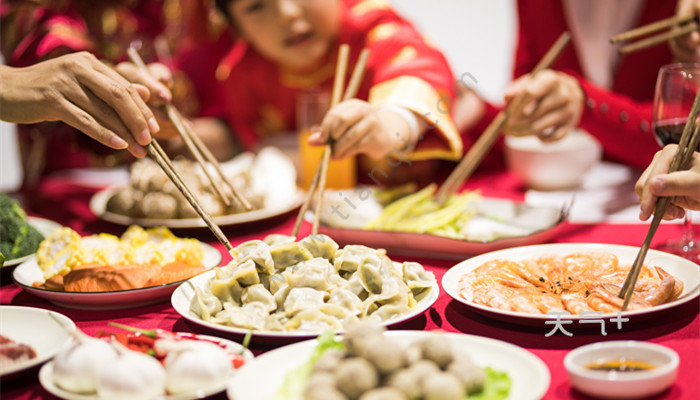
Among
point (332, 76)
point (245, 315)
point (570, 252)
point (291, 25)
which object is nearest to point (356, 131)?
point (570, 252)

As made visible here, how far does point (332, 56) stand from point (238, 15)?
44 centimetres

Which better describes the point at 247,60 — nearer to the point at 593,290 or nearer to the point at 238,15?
the point at 238,15

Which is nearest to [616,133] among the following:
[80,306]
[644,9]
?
[644,9]

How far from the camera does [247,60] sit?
3.09 m

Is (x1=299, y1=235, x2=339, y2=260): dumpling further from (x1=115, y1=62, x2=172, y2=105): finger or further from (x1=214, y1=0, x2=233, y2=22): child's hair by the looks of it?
(x1=214, y1=0, x2=233, y2=22): child's hair

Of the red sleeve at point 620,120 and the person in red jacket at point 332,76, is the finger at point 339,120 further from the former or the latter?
the red sleeve at point 620,120

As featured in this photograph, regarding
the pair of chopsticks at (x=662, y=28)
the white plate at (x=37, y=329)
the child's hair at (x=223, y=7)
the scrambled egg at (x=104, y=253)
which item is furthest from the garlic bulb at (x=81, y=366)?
the child's hair at (x=223, y=7)

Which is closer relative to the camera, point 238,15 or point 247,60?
point 238,15

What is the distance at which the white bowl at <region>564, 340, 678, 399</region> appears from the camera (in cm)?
81

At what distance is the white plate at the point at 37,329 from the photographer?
1.04m

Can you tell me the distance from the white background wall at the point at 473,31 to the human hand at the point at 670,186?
9.02ft

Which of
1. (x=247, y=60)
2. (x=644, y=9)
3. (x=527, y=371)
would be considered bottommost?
(x=527, y=371)

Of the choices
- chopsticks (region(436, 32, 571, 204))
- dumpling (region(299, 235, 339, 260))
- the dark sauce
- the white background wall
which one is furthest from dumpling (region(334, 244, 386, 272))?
the white background wall

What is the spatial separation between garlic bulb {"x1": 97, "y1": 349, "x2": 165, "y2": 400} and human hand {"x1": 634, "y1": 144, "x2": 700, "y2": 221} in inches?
33.3
